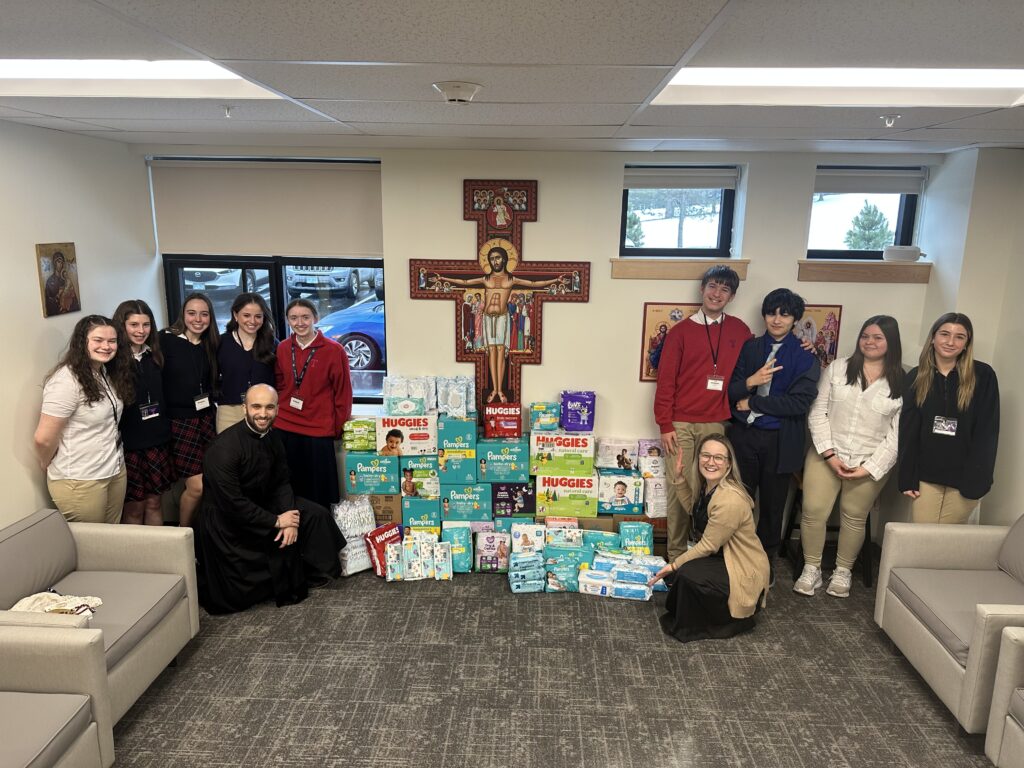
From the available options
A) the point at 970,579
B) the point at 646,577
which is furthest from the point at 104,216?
the point at 970,579

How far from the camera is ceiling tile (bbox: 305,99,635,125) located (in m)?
2.67

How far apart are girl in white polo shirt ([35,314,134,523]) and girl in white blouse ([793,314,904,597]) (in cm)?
382

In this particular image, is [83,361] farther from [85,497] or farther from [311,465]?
[311,465]

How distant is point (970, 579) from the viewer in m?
3.30

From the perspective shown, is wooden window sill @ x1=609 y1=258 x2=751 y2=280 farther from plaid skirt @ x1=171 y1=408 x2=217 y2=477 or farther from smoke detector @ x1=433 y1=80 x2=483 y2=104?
plaid skirt @ x1=171 y1=408 x2=217 y2=477

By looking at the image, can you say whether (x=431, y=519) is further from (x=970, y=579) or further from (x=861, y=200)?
(x=861, y=200)

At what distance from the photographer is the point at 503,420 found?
4379mm

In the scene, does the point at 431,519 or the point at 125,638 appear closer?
the point at 125,638

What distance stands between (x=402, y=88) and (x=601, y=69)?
729 millimetres

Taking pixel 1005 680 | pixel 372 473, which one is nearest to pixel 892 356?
pixel 1005 680

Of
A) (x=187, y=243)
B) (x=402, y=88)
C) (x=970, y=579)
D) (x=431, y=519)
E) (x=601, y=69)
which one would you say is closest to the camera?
(x=601, y=69)

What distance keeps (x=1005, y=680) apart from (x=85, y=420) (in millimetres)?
4172

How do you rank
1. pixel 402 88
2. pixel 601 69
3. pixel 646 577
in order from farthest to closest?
1. pixel 646 577
2. pixel 402 88
3. pixel 601 69

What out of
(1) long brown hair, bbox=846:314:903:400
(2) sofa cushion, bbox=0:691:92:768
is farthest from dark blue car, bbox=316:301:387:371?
(1) long brown hair, bbox=846:314:903:400
